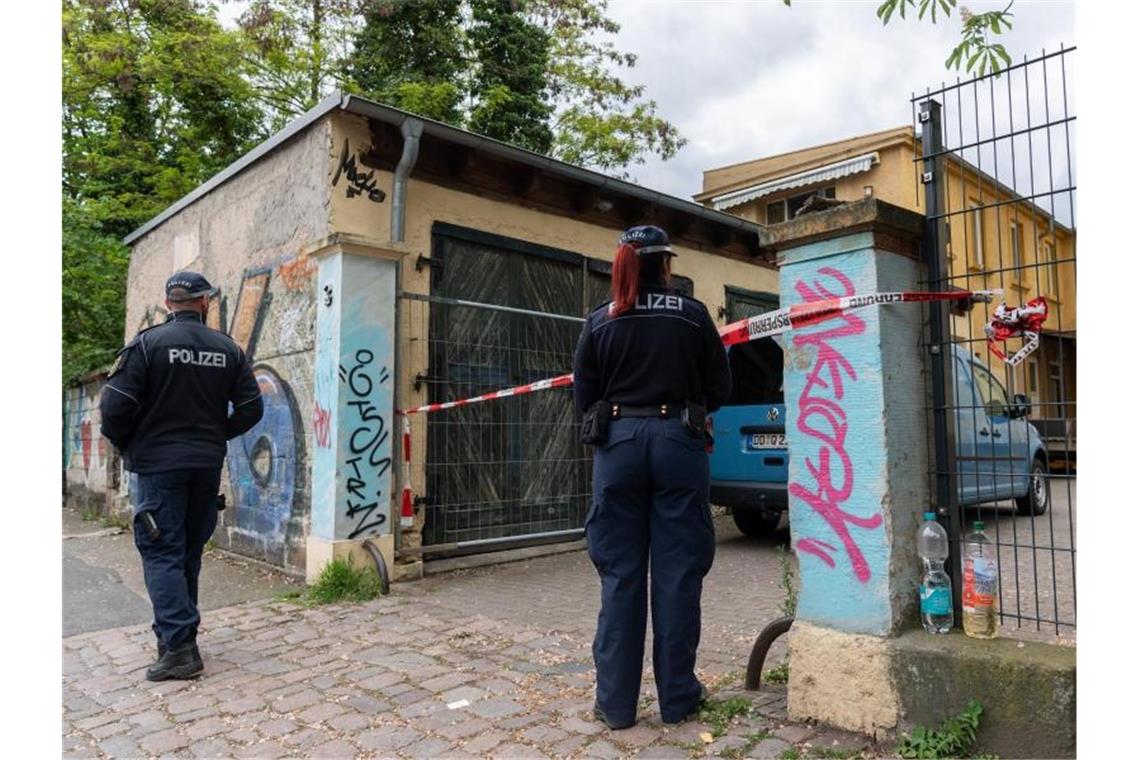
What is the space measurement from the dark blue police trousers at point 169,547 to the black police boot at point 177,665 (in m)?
0.04

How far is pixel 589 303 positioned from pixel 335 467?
352cm

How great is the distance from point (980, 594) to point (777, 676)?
117cm

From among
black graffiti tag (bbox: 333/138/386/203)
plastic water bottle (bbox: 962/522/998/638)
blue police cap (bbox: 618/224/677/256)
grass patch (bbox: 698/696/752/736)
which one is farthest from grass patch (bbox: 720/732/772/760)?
→ black graffiti tag (bbox: 333/138/386/203)

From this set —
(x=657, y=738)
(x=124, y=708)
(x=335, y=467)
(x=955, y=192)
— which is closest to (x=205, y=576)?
(x=335, y=467)

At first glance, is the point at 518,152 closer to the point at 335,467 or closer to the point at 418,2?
the point at 335,467

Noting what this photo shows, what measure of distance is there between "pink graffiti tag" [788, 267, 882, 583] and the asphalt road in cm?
443

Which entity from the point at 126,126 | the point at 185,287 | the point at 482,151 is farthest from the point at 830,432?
the point at 126,126

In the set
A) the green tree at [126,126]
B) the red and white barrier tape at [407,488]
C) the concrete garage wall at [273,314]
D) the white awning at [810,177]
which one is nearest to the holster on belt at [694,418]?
the red and white barrier tape at [407,488]

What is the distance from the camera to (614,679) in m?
3.38

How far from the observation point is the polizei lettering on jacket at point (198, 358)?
14.7ft

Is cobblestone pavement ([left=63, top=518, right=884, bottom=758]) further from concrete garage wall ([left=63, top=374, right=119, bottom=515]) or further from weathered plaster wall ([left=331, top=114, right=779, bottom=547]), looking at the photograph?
concrete garage wall ([left=63, top=374, right=119, bottom=515])

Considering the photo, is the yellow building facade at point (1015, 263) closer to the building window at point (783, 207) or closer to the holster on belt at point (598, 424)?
the holster on belt at point (598, 424)

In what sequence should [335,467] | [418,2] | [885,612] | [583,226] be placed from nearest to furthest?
[885,612]
[335,467]
[583,226]
[418,2]

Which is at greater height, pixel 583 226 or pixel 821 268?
pixel 583 226
